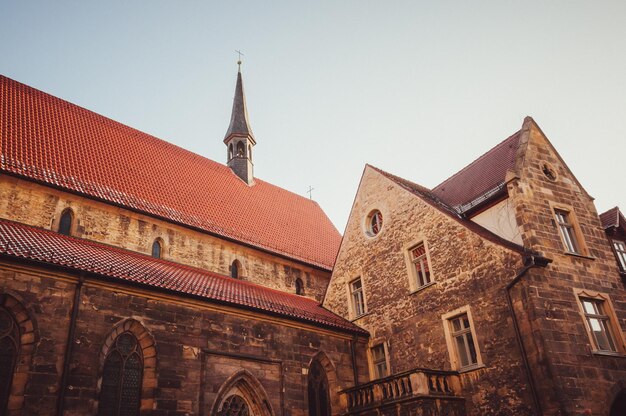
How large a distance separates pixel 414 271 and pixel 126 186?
9212mm

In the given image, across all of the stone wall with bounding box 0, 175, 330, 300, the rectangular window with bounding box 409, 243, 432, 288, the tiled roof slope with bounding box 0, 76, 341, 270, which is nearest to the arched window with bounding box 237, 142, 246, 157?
the tiled roof slope with bounding box 0, 76, 341, 270

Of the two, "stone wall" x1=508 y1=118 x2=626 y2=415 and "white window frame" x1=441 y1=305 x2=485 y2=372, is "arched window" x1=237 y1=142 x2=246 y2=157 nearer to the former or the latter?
"stone wall" x1=508 y1=118 x2=626 y2=415

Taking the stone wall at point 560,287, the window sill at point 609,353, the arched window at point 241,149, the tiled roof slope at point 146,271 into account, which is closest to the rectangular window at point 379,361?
the tiled roof slope at point 146,271

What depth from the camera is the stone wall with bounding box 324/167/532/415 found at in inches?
434

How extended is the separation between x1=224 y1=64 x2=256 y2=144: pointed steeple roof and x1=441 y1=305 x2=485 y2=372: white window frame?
597 inches

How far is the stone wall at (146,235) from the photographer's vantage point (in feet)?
42.4

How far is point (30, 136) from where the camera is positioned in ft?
48.0

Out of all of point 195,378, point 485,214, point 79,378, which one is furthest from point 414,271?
point 79,378

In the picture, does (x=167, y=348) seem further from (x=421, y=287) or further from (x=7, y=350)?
(x=421, y=287)

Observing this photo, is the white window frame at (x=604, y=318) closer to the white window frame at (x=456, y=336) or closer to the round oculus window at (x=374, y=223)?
the white window frame at (x=456, y=336)

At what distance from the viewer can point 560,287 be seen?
1129 cm

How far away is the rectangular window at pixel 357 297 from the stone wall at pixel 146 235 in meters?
2.57

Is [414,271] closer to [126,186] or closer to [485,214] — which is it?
[485,214]

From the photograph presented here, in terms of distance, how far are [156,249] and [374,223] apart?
274 inches
